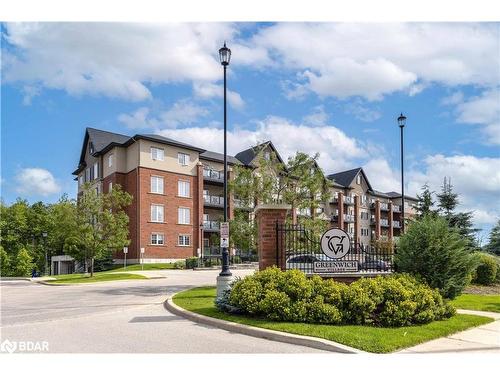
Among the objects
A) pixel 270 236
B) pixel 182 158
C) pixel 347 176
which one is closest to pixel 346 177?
pixel 347 176

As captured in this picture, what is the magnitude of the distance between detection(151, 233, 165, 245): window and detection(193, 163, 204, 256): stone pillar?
3870mm

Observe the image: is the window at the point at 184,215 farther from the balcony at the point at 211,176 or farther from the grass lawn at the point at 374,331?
the grass lawn at the point at 374,331

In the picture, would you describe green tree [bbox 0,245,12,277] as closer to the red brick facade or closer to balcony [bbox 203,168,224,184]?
the red brick facade

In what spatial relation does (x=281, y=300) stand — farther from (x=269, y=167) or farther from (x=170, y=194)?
(x=170, y=194)

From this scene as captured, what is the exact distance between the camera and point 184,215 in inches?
1891

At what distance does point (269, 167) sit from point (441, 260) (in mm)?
10868

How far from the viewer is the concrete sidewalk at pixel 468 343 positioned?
27.0 feet

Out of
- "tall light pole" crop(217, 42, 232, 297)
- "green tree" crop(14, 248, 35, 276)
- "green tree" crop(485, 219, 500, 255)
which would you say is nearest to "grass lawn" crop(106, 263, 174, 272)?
"green tree" crop(14, 248, 35, 276)

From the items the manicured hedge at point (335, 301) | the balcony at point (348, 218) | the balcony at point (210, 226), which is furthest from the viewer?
the balcony at point (348, 218)

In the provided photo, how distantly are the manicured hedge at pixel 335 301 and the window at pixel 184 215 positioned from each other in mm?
36764

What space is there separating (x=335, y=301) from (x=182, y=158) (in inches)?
1546

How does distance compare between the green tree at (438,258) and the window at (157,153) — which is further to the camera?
the window at (157,153)

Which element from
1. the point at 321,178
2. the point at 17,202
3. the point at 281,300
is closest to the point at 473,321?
the point at 281,300
